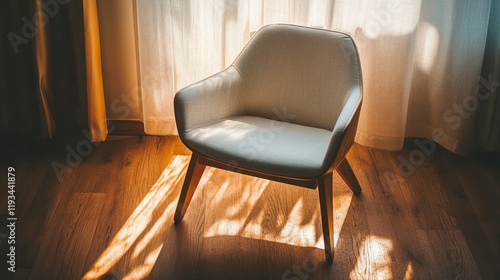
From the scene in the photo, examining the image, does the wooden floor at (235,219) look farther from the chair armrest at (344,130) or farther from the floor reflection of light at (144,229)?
the chair armrest at (344,130)

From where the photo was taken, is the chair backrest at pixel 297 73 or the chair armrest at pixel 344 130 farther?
the chair backrest at pixel 297 73

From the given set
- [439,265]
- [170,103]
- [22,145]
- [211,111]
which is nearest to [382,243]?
[439,265]

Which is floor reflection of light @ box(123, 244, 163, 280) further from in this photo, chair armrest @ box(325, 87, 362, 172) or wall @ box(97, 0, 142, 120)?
wall @ box(97, 0, 142, 120)

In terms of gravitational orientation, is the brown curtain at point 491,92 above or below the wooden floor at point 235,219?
above

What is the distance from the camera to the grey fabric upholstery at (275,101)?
8.11 ft

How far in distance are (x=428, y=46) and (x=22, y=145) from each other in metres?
1.96

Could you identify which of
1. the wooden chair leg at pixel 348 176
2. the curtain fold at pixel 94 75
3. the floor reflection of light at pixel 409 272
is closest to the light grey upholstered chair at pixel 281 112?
the wooden chair leg at pixel 348 176

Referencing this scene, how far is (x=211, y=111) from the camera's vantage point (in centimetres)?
268

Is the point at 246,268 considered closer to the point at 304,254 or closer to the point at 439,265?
the point at 304,254

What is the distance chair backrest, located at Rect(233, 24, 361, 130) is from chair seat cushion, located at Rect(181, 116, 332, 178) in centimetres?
7

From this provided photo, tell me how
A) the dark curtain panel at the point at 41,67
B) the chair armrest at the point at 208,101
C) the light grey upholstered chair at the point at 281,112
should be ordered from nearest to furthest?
the light grey upholstered chair at the point at 281,112, the chair armrest at the point at 208,101, the dark curtain panel at the point at 41,67

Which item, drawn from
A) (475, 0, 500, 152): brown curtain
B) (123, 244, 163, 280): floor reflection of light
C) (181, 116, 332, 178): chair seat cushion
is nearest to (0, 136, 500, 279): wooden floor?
(123, 244, 163, 280): floor reflection of light

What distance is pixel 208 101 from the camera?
2.65 meters

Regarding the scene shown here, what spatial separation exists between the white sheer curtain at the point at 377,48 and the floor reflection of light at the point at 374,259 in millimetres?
725
